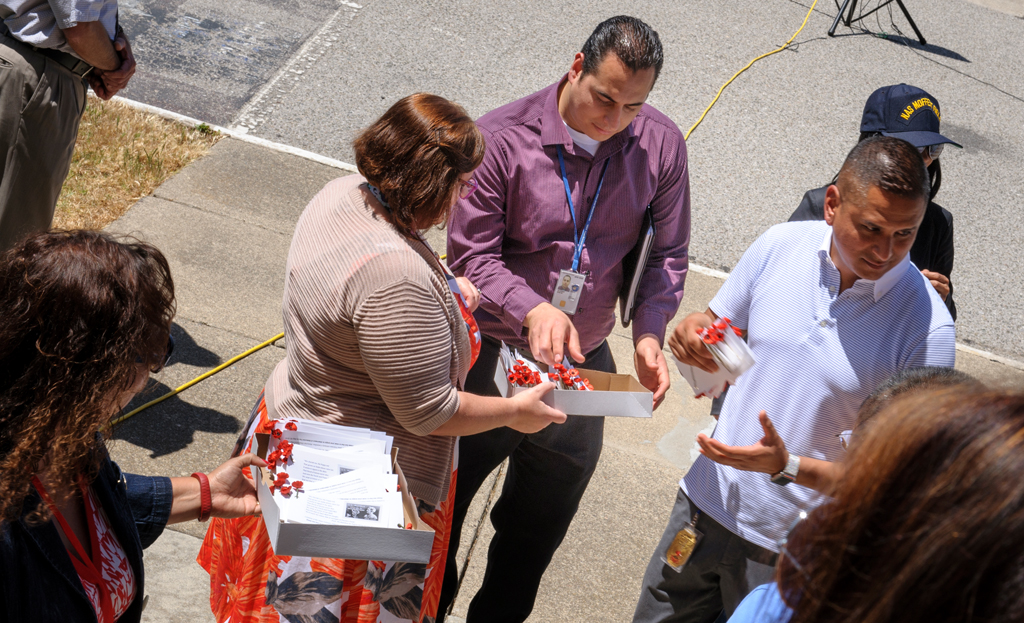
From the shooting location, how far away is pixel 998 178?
27.0ft

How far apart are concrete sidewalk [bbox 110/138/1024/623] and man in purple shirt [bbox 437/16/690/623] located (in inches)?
24.4

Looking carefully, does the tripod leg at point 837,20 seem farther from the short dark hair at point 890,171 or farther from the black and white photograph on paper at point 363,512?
the black and white photograph on paper at point 363,512

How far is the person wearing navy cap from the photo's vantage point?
2.98m

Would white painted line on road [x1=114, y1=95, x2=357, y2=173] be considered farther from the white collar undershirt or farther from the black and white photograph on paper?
the black and white photograph on paper

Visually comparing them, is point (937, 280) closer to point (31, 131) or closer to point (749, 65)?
A: point (31, 131)

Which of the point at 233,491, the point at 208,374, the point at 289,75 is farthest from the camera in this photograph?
the point at 289,75

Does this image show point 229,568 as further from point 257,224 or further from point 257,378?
point 257,224

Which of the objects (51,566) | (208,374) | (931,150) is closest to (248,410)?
(208,374)

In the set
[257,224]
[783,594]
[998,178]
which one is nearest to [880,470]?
[783,594]

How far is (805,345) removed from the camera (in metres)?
2.28

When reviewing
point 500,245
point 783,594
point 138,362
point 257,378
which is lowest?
point 257,378

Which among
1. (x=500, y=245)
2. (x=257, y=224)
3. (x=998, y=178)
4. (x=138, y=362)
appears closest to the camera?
(x=138, y=362)

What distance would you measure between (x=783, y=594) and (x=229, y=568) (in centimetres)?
170

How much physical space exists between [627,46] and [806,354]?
112 centimetres
